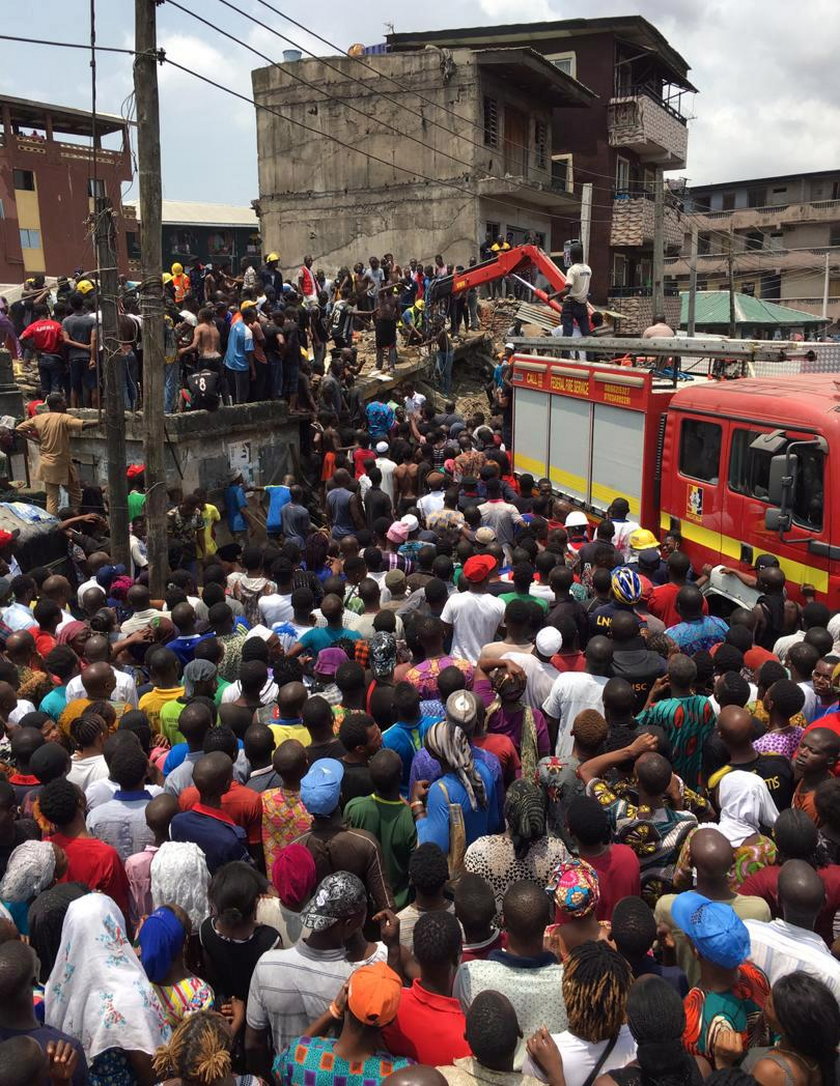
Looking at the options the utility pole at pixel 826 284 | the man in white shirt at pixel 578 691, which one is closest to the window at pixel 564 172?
the utility pole at pixel 826 284

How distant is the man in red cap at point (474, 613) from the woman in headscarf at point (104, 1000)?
3.54 m

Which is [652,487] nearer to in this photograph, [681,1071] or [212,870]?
[212,870]

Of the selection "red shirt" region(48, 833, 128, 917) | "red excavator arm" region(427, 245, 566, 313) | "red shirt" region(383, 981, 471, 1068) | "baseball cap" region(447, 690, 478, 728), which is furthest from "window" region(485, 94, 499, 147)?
"red shirt" region(383, 981, 471, 1068)

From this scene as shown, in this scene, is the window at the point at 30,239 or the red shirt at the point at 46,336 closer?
the red shirt at the point at 46,336

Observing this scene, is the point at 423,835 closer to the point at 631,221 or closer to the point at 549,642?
the point at 549,642

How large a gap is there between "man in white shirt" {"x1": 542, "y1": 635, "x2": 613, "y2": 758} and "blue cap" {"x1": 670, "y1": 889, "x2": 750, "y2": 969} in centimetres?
207

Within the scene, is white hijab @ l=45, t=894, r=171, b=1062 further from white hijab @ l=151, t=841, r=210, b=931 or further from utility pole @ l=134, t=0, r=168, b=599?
utility pole @ l=134, t=0, r=168, b=599

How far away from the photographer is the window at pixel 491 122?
89.8 ft

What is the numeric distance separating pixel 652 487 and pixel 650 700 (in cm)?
476

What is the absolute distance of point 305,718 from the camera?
4.79m

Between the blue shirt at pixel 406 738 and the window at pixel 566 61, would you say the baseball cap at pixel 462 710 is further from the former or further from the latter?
the window at pixel 566 61

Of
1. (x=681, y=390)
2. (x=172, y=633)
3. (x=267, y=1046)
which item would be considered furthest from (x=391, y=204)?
(x=267, y=1046)

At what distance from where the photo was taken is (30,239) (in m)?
39.4

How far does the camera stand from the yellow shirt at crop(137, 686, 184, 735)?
18.1 feet
